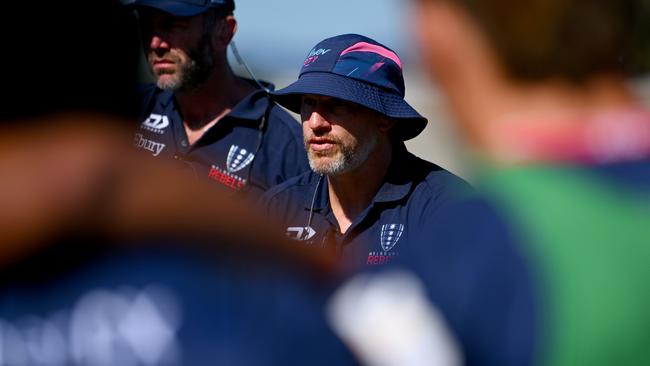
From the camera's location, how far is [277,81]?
13195mm

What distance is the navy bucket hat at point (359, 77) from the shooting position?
4363 millimetres

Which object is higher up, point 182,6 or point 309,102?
point 182,6

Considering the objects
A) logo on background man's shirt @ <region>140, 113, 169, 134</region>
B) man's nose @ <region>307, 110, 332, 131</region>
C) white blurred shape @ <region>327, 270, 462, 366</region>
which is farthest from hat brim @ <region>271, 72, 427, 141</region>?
white blurred shape @ <region>327, 270, 462, 366</region>

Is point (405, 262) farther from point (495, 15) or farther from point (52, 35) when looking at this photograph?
point (52, 35)

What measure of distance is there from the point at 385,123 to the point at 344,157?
222mm

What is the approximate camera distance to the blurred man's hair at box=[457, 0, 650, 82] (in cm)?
140

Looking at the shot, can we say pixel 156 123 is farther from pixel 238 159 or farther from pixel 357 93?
pixel 357 93

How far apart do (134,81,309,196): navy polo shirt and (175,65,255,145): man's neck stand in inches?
1.8

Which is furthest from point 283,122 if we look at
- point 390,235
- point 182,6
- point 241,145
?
point 390,235

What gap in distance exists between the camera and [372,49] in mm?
4500

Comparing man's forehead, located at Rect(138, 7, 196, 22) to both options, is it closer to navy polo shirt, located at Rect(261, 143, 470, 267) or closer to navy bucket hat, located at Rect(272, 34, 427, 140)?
navy bucket hat, located at Rect(272, 34, 427, 140)

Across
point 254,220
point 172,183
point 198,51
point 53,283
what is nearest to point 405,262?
point 254,220

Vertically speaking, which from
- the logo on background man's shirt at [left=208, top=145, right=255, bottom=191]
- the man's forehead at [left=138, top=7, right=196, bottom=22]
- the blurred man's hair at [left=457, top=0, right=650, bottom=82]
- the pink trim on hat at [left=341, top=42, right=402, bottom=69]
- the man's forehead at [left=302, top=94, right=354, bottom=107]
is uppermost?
the blurred man's hair at [left=457, top=0, right=650, bottom=82]

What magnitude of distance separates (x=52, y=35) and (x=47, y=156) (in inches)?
6.0
